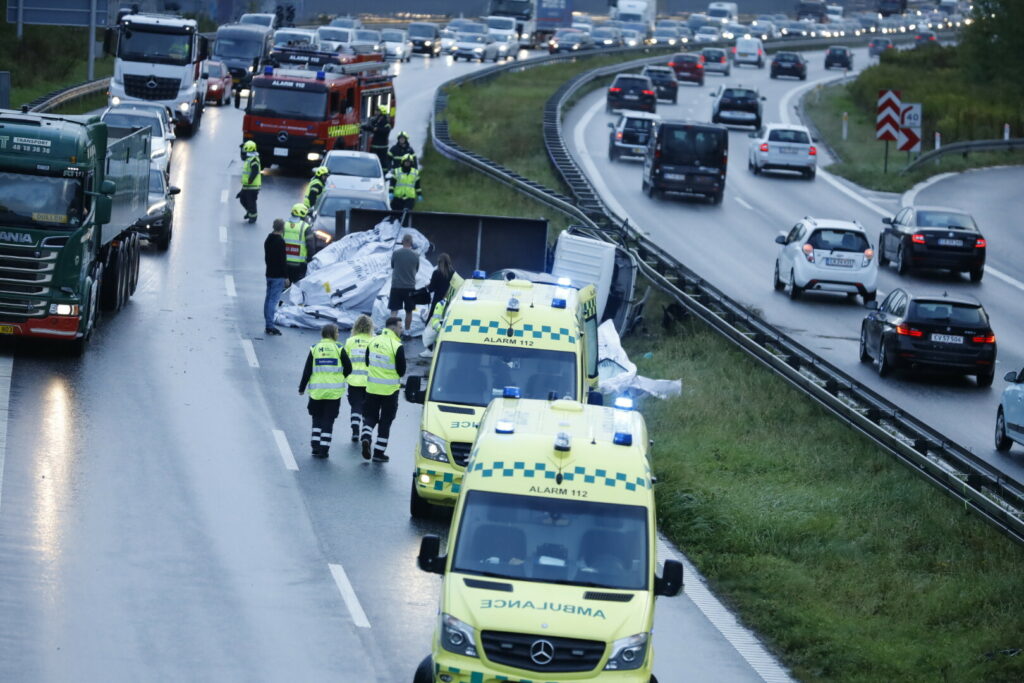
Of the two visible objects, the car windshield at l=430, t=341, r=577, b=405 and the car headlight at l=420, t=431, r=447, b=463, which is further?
the car windshield at l=430, t=341, r=577, b=405

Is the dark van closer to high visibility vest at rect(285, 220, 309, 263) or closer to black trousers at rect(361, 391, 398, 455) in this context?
high visibility vest at rect(285, 220, 309, 263)

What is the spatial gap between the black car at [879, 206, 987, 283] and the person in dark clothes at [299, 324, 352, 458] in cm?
1975

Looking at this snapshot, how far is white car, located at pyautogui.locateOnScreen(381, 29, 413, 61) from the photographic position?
8194 cm

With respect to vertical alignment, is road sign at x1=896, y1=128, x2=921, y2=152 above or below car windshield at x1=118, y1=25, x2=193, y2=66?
below

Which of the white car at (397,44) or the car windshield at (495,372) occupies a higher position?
the car windshield at (495,372)

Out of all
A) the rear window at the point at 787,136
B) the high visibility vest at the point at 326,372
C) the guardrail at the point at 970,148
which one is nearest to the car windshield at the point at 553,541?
the high visibility vest at the point at 326,372

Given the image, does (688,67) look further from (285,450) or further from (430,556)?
(430,556)

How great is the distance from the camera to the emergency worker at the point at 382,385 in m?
18.2

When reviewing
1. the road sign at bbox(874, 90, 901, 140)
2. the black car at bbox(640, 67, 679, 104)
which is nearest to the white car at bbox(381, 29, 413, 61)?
the black car at bbox(640, 67, 679, 104)

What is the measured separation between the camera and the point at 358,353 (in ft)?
61.5

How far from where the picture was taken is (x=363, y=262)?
28.2m

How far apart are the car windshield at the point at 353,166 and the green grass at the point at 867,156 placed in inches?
762

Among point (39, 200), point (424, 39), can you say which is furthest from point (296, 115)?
point (424, 39)

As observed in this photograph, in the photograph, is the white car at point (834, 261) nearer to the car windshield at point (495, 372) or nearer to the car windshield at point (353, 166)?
the car windshield at point (353, 166)
